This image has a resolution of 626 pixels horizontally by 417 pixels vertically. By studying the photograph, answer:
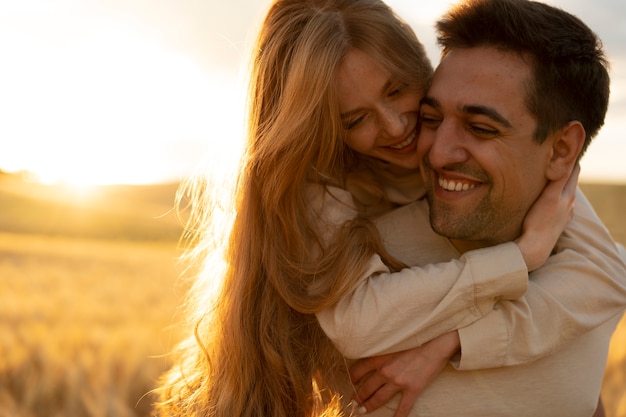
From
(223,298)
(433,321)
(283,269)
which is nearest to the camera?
(433,321)

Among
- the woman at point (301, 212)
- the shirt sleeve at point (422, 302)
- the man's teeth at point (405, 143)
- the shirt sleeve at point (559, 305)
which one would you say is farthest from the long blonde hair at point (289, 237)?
the shirt sleeve at point (559, 305)

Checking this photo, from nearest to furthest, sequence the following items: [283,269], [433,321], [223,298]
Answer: [433,321], [283,269], [223,298]

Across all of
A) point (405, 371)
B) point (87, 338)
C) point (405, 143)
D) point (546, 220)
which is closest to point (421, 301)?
point (405, 371)

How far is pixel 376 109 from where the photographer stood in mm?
3000


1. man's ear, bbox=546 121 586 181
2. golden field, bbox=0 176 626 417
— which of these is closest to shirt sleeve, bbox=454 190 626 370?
man's ear, bbox=546 121 586 181

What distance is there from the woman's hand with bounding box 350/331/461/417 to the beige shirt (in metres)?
0.05

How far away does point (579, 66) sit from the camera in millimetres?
3027

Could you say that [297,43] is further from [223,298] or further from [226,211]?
[223,298]

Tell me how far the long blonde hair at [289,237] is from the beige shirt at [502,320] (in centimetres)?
14

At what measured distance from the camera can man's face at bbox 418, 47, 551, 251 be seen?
2906 millimetres

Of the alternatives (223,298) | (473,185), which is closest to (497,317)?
(473,185)

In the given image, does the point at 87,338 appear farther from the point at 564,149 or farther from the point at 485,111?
Result: the point at 564,149

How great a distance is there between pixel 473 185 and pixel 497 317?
1.90 feet

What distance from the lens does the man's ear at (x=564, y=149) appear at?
304 centimetres
